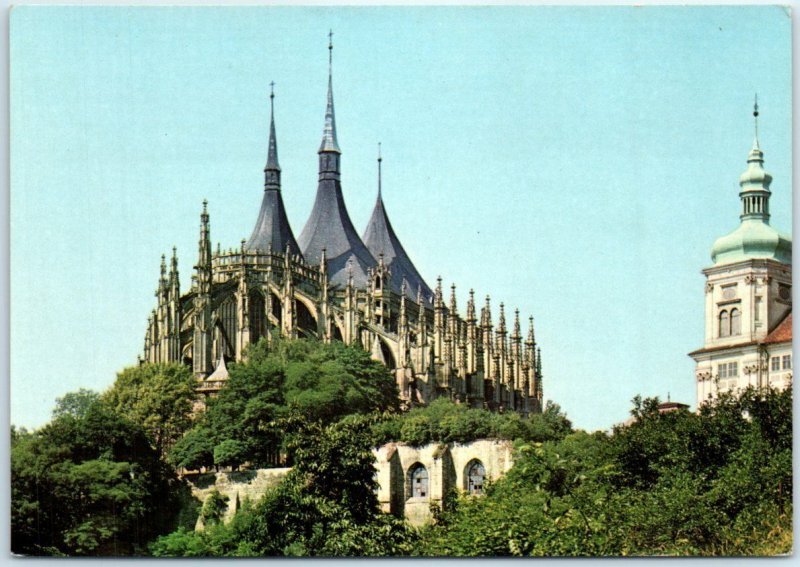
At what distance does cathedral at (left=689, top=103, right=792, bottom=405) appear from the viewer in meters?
44.4

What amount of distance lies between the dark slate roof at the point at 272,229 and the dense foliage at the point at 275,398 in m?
13.0

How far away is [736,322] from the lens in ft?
169

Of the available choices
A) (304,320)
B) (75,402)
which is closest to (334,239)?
(304,320)

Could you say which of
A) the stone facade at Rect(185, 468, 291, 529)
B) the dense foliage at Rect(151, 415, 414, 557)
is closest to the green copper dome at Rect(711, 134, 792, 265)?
the dense foliage at Rect(151, 415, 414, 557)

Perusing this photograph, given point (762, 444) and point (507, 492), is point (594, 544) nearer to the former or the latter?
point (762, 444)

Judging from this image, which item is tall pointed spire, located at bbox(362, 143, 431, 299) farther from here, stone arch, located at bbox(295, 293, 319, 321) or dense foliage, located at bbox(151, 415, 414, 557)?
dense foliage, located at bbox(151, 415, 414, 557)

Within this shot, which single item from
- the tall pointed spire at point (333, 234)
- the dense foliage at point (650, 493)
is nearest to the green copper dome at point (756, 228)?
the dense foliage at point (650, 493)

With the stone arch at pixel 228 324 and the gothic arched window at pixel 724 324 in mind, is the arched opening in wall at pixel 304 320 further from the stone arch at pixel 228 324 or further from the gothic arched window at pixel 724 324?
the gothic arched window at pixel 724 324

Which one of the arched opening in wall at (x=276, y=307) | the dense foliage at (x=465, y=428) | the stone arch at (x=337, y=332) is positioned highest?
the arched opening in wall at (x=276, y=307)

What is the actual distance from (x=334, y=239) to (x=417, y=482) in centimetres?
3519

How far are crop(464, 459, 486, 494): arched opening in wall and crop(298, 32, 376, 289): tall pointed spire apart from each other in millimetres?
31370

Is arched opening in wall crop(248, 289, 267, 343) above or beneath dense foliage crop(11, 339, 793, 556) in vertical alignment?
above

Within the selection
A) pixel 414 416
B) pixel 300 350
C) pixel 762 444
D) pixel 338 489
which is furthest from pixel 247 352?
pixel 762 444

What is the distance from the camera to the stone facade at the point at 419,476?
56031mm
